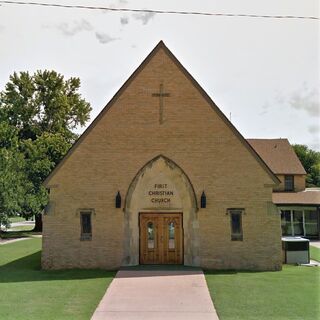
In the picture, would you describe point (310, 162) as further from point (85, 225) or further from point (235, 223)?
point (85, 225)

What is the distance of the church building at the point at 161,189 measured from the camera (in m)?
17.8

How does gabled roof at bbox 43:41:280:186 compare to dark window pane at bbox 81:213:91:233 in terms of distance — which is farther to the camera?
dark window pane at bbox 81:213:91:233

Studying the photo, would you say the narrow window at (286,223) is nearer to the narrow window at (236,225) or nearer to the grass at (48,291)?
the narrow window at (236,225)

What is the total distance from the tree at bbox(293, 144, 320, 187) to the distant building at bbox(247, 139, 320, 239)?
143 ft

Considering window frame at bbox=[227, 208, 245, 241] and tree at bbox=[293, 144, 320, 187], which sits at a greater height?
tree at bbox=[293, 144, 320, 187]

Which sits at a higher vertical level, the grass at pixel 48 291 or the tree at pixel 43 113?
the tree at pixel 43 113

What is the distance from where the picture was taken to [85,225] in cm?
1808

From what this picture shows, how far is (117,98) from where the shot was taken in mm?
18297

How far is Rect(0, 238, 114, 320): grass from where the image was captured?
10781mm

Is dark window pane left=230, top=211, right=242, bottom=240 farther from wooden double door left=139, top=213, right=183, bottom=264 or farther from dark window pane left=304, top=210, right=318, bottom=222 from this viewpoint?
dark window pane left=304, top=210, right=318, bottom=222

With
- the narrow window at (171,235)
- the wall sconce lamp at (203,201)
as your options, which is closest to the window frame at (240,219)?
the wall sconce lamp at (203,201)

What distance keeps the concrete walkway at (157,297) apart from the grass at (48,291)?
1.58 feet

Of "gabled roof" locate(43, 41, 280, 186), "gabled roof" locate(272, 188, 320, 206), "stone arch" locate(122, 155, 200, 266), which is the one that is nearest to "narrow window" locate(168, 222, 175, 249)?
"stone arch" locate(122, 155, 200, 266)

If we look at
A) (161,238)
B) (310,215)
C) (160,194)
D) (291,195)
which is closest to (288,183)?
(291,195)
